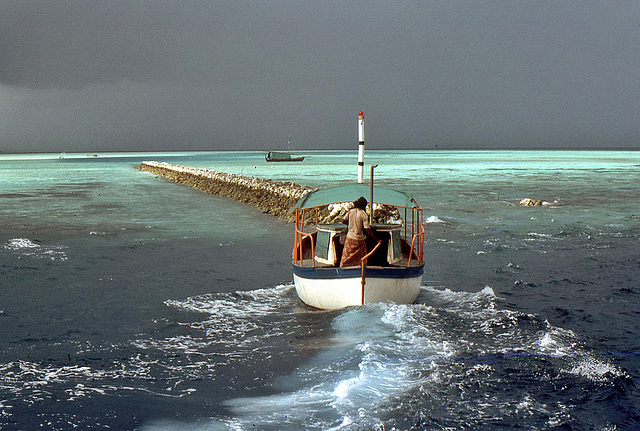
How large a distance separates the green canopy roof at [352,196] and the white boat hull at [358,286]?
7.04 ft

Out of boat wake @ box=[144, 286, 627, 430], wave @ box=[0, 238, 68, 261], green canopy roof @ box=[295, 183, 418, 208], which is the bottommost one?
boat wake @ box=[144, 286, 627, 430]

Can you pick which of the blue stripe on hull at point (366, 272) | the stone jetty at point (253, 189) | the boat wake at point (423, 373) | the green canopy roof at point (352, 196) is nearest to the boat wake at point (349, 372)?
the boat wake at point (423, 373)

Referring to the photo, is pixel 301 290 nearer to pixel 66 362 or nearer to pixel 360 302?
pixel 360 302

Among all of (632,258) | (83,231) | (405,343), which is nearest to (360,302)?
(405,343)

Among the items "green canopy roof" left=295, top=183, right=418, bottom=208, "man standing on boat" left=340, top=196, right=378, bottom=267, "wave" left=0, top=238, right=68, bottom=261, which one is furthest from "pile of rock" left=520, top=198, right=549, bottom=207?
"wave" left=0, top=238, right=68, bottom=261

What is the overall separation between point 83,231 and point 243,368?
16724mm

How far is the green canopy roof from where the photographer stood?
13.1 m

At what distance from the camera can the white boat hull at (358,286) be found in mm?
10852

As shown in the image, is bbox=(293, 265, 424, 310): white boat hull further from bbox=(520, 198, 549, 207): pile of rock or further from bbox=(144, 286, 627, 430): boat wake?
bbox=(520, 198, 549, 207): pile of rock

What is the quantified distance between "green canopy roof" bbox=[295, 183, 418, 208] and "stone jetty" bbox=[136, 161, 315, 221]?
7423 mm

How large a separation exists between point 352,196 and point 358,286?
2.90 meters

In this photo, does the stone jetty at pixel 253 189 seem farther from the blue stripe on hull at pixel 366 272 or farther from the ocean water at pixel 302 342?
the blue stripe on hull at pixel 366 272

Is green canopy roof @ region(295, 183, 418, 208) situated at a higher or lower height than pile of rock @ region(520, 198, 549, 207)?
higher

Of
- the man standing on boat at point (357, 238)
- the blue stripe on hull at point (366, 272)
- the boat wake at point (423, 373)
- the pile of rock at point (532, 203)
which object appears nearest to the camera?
the boat wake at point (423, 373)
